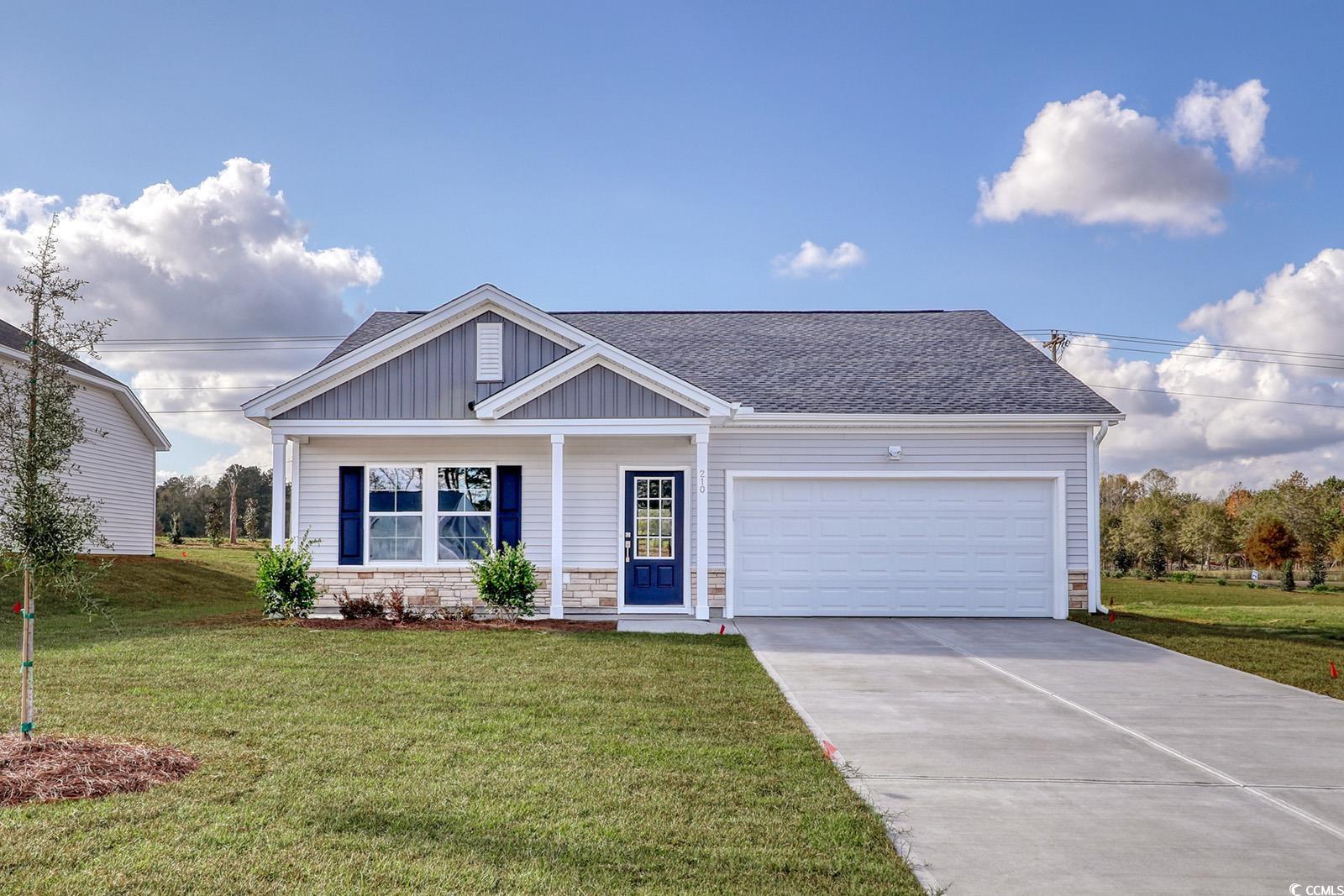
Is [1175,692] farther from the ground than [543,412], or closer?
closer

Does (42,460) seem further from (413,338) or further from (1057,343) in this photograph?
(1057,343)

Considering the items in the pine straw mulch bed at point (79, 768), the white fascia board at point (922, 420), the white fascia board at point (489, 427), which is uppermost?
the white fascia board at point (922, 420)

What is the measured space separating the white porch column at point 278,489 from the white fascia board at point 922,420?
269 inches

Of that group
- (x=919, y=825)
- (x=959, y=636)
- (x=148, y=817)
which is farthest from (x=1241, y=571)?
(x=148, y=817)

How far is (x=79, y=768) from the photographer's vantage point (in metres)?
4.97

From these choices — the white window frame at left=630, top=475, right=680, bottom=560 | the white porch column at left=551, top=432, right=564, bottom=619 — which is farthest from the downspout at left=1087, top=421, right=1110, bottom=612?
the white porch column at left=551, top=432, right=564, bottom=619

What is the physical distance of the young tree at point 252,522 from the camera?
43.0m

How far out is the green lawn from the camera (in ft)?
12.3

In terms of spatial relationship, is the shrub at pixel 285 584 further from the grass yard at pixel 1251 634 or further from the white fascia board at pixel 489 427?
the grass yard at pixel 1251 634

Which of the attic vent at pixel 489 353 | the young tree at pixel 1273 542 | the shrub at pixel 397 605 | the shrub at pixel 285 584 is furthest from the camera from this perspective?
the young tree at pixel 1273 542

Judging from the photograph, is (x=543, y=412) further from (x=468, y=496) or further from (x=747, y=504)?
(x=747, y=504)

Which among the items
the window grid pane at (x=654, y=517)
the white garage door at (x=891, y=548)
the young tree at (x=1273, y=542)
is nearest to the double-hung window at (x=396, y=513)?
the window grid pane at (x=654, y=517)

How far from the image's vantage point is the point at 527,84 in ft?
47.7

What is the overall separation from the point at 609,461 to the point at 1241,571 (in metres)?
38.0
